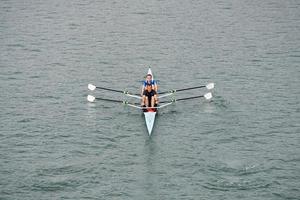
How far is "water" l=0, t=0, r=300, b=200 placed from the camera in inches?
1499

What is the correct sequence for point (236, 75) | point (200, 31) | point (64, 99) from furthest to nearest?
point (200, 31) < point (236, 75) < point (64, 99)

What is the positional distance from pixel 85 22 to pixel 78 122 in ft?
95.6

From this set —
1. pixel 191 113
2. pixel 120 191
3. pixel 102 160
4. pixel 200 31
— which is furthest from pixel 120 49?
pixel 120 191

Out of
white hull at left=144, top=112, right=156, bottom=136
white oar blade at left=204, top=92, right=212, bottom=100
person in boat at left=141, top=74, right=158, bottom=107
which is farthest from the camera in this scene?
white oar blade at left=204, top=92, right=212, bottom=100

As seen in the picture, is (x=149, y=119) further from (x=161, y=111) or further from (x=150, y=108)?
(x=161, y=111)

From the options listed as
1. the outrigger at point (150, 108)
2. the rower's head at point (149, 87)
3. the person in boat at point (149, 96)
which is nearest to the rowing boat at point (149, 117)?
the outrigger at point (150, 108)

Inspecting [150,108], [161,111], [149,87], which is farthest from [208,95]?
[150,108]

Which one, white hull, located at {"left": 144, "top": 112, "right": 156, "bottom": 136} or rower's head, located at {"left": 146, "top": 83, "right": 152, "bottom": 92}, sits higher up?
rower's head, located at {"left": 146, "top": 83, "right": 152, "bottom": 92}

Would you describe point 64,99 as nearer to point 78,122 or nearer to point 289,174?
point 78,122

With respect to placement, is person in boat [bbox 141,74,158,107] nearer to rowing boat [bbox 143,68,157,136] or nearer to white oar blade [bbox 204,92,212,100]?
rowing boat [bbox 143,68,157,136]

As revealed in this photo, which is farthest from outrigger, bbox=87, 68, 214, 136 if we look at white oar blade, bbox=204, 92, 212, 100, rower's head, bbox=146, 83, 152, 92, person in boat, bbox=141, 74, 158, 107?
rower's head, bbox=146, 83, 152, 92

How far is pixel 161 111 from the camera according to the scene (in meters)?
48.3

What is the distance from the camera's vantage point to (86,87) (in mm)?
53062

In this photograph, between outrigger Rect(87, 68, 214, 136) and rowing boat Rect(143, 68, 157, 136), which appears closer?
rowing boat Rect(143, 68, 157, 136)
